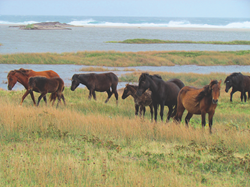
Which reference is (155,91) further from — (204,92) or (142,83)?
(204,92)

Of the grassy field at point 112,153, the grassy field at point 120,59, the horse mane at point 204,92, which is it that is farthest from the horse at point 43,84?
the grassy field at point 120,59

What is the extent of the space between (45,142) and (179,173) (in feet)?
Result: 11.7

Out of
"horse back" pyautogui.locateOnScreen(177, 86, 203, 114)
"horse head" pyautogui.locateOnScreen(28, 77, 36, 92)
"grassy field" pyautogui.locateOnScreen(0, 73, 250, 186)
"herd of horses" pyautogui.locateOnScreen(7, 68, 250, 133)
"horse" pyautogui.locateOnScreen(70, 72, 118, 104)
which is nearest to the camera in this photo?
"grassy field" pyautogui.locateOnScreen(0, 73, 250, 186)

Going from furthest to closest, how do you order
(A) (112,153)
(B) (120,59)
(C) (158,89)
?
(B) (120,59)
(C) (158,89)
(A) (112,153)

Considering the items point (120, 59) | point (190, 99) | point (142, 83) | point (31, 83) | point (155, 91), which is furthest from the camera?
point (120, 59)

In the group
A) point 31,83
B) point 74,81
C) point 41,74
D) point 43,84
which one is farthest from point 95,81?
point 31,83

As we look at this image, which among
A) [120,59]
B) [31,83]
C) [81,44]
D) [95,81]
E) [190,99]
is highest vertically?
[81,44]

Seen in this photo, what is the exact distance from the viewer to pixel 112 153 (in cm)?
689

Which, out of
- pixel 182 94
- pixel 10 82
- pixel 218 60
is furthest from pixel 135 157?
pixel 218 60

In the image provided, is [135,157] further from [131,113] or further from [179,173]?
[131,113]

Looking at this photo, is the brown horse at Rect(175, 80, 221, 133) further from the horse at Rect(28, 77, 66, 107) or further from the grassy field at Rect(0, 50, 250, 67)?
the grassy field at Rect(0, 50, 250, 67)

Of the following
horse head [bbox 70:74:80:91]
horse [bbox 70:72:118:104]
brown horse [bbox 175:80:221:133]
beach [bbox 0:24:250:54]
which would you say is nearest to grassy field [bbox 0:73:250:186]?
brown horse [bbox 175:80:221:133]

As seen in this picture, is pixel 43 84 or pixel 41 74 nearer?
pixel 43 84

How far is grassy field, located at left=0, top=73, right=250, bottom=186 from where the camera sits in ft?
18.0
